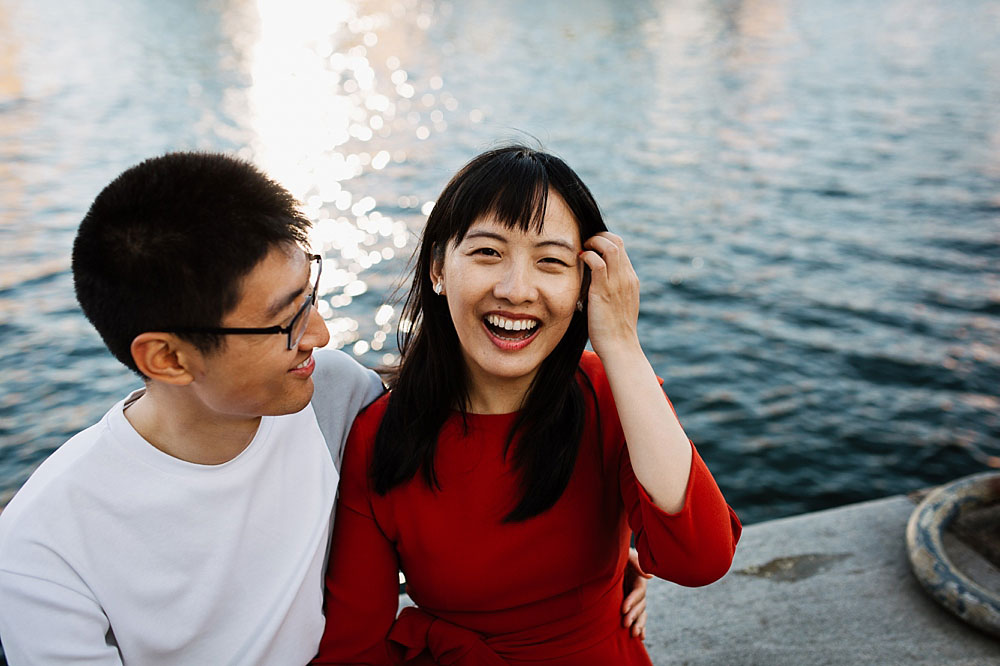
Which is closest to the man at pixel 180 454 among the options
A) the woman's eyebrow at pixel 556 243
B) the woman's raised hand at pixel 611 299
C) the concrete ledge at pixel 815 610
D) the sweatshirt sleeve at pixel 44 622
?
the sweatshirt sleeve at pixel 44 622

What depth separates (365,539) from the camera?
7.77 ft

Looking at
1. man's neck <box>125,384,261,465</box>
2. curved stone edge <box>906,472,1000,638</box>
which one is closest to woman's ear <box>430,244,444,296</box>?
man's neck <box>125,384,261,465</box>

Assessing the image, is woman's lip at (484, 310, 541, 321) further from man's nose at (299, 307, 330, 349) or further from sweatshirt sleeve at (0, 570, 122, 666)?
sweatshirt sleeve at (0, 570, 122, 666)

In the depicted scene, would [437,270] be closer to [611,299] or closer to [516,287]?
[516,287]

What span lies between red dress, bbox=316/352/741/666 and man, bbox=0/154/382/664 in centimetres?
20

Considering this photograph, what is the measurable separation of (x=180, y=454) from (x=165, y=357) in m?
→ 0.25

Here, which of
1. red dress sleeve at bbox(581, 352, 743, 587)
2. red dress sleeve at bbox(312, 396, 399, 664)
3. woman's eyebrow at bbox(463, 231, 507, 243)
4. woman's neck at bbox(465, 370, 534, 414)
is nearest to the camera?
red dress sleeve at bbox(581, 352, 743, 587)

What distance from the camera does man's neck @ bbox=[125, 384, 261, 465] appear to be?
80.3 inches

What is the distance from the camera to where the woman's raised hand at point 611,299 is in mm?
2242

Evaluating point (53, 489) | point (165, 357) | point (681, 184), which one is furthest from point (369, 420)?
point (681, 184)

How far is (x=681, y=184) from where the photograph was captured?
13.5 m

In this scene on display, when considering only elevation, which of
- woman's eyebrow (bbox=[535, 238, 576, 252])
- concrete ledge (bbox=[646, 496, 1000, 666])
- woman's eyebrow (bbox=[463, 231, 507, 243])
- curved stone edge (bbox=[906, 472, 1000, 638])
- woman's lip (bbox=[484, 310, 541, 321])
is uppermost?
woman's eyebrow (bbox=[463, 231, 507, 243])

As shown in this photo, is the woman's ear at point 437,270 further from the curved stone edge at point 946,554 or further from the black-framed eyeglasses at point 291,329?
the curved stone edge at point 946,554

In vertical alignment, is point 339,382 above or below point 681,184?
above
